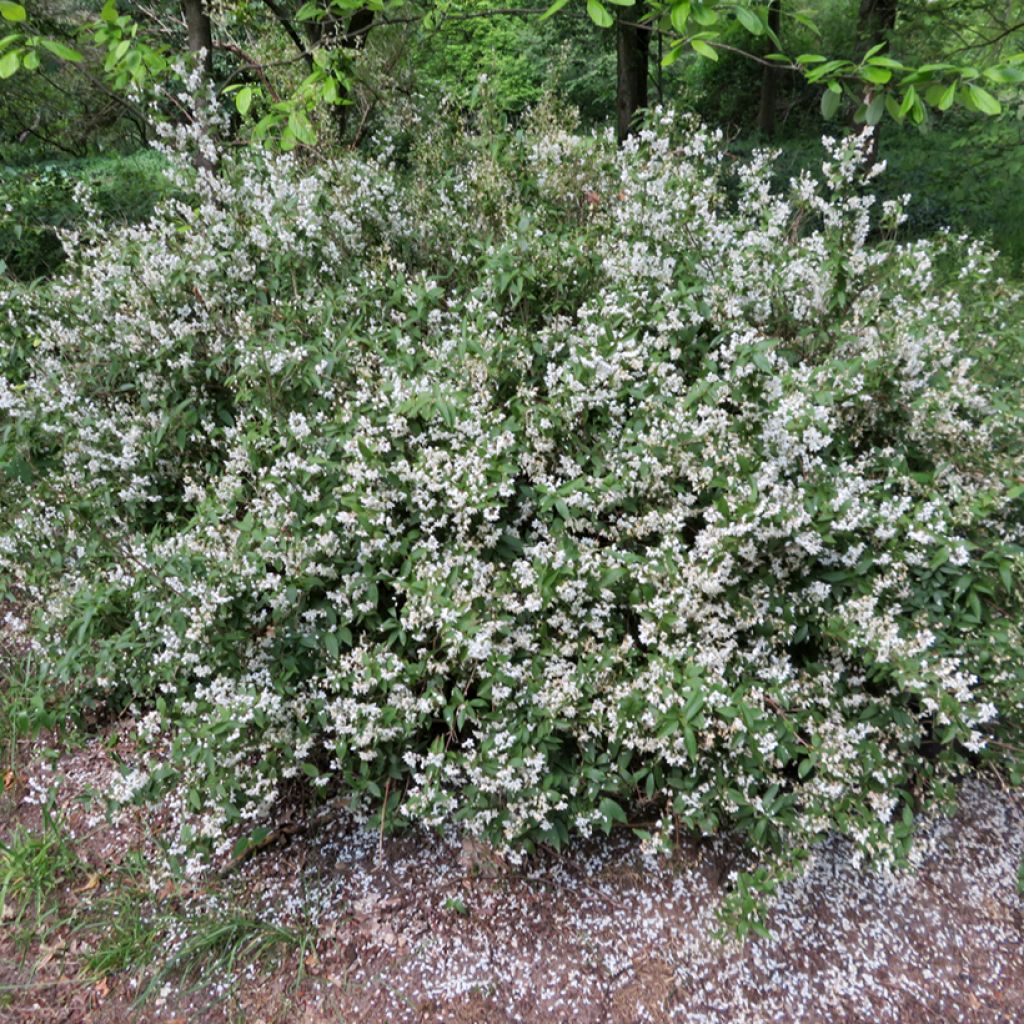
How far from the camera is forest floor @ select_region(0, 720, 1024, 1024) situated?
7.98 ft

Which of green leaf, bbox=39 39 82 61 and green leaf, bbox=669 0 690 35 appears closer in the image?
green leaf, bbox=669 0 690 35

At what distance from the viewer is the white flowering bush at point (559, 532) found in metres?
2.40

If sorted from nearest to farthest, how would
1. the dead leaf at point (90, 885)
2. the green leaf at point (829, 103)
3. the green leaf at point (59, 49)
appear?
the green leaf at point (829, 103), the green leaf at point (59, 49), the dead leaf at point (90, 885)

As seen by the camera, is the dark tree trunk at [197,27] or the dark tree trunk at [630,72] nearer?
the dark tree trunk at [197,27]

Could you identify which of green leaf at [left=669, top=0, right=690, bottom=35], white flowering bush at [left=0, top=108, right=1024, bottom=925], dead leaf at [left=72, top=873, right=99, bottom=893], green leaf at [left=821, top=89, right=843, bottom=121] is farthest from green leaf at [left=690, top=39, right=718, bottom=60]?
dead leaf at [left=72, top=873, right=99, bottom=893]

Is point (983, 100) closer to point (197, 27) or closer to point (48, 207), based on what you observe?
point (197, 27)

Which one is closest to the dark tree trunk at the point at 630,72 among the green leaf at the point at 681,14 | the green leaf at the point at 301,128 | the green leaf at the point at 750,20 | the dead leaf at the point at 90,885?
the green leaf at the point at 301,128

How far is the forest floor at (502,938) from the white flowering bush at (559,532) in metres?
0.26

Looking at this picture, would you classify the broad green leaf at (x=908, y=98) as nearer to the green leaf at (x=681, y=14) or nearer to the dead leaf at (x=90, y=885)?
the green leaf at (x=681, y=14)

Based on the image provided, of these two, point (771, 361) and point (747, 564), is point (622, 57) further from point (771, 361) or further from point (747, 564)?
point (747, 564)

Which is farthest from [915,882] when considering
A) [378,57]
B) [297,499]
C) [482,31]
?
[482,31]

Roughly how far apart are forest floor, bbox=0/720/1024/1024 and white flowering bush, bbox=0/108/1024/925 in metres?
0.26

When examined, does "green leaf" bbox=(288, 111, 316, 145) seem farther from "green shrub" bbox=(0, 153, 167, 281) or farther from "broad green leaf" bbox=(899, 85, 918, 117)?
"green shrub" bbox=(0, 153, 167, 281)

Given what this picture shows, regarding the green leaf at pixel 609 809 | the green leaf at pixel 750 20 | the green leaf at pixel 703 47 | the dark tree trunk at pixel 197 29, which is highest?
the dark tree trunk at pixel 197 29
